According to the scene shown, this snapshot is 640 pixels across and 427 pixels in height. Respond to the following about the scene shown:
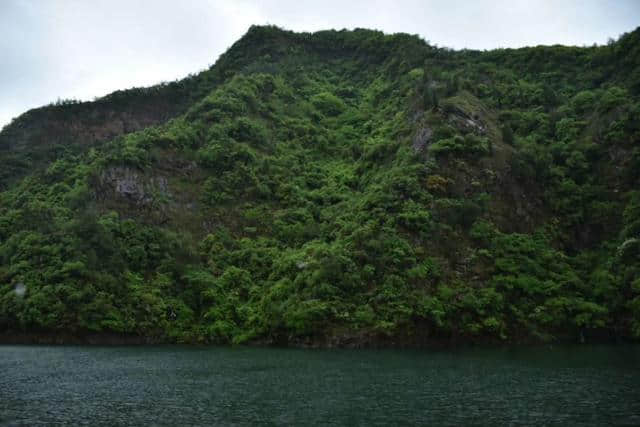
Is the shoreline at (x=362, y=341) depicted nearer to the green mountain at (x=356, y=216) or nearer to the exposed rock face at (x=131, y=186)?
the green mountain at (x=356, y=216)

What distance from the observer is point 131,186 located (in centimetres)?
8788

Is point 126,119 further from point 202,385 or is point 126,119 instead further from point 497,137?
point 202,385

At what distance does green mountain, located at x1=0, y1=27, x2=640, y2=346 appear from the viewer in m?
62.8

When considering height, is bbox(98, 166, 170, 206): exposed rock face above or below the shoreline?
above

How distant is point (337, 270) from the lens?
214 feet

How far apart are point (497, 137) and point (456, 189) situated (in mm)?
16698

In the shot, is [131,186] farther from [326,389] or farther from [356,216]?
[326,389]

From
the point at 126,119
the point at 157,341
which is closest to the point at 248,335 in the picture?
the point at 157,341

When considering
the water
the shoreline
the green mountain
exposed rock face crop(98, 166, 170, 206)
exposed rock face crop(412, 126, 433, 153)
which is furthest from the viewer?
exposed rock face crop(98, 166, 170, 206)

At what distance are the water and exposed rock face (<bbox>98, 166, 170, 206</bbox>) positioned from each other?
3897cm

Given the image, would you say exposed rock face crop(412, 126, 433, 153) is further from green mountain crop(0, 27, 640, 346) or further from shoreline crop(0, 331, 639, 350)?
shoreline crop(0, 331, 639, 350)

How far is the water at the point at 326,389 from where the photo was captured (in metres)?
25.1

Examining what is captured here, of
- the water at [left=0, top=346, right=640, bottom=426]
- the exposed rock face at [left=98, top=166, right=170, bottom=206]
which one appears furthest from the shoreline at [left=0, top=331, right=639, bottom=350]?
the exposed rock face at [left=98, top=166, right=170, bottom=206]

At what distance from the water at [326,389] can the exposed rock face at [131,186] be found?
39.0 meters
